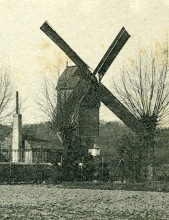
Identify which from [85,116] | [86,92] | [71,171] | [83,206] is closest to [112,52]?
[86,92]

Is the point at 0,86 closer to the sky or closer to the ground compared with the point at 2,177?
closer to the sky

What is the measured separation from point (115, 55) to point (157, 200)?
46.1 ft

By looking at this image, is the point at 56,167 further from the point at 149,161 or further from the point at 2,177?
the point at 149,161

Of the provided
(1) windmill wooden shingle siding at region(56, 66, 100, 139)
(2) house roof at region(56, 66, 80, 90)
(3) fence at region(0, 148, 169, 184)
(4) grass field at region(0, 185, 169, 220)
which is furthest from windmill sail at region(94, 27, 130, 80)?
(4) grass field at region(0, 185, 169, 220)

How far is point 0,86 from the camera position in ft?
86.0

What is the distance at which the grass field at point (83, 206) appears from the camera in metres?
10.0

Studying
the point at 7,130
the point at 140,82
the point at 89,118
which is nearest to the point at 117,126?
the point at 7,130

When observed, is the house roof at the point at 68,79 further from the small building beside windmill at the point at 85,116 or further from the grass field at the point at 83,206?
the grass field at the point at 83,206

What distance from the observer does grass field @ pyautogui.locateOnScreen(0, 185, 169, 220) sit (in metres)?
10.0

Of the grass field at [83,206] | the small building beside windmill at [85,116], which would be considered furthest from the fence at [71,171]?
the grass field at [83,206]

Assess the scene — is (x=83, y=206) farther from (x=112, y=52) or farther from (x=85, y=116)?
(x=85, y=116)

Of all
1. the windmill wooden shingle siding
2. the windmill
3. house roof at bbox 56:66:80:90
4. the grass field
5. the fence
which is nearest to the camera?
the grass field

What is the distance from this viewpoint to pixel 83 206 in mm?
11656

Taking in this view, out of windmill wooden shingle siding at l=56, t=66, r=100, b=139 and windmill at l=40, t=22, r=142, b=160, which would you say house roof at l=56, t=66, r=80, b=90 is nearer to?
windmill wooden shingle siding at l=56, t=66, r=100, b=139
